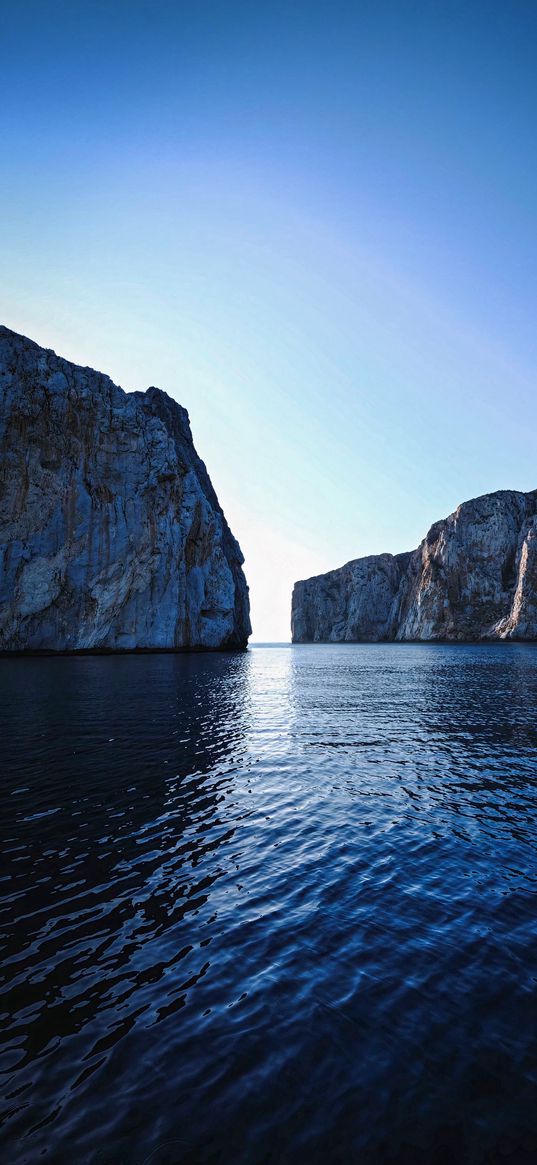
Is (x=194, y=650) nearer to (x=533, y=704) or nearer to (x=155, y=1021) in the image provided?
(x=533, y=704)

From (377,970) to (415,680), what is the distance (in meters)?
45.8

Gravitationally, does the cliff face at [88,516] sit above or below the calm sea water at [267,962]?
above

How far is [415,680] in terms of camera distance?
170 ft

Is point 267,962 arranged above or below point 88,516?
below

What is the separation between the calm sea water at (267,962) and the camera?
5328 millimetres

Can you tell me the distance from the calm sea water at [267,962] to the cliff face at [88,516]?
61759mm

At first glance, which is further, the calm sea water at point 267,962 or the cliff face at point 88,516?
the cliff face at point 88,516

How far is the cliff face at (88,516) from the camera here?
75000 mm

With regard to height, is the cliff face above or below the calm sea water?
above

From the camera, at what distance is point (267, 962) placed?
8.06m

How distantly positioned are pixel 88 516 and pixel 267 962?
79.3 m

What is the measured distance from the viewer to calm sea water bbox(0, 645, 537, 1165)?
5.33 meters

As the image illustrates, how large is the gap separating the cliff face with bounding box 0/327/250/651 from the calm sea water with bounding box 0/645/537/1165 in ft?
203

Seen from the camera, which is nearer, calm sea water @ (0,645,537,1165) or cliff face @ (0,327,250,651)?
calm sea water @ (0,645,537,1165)
